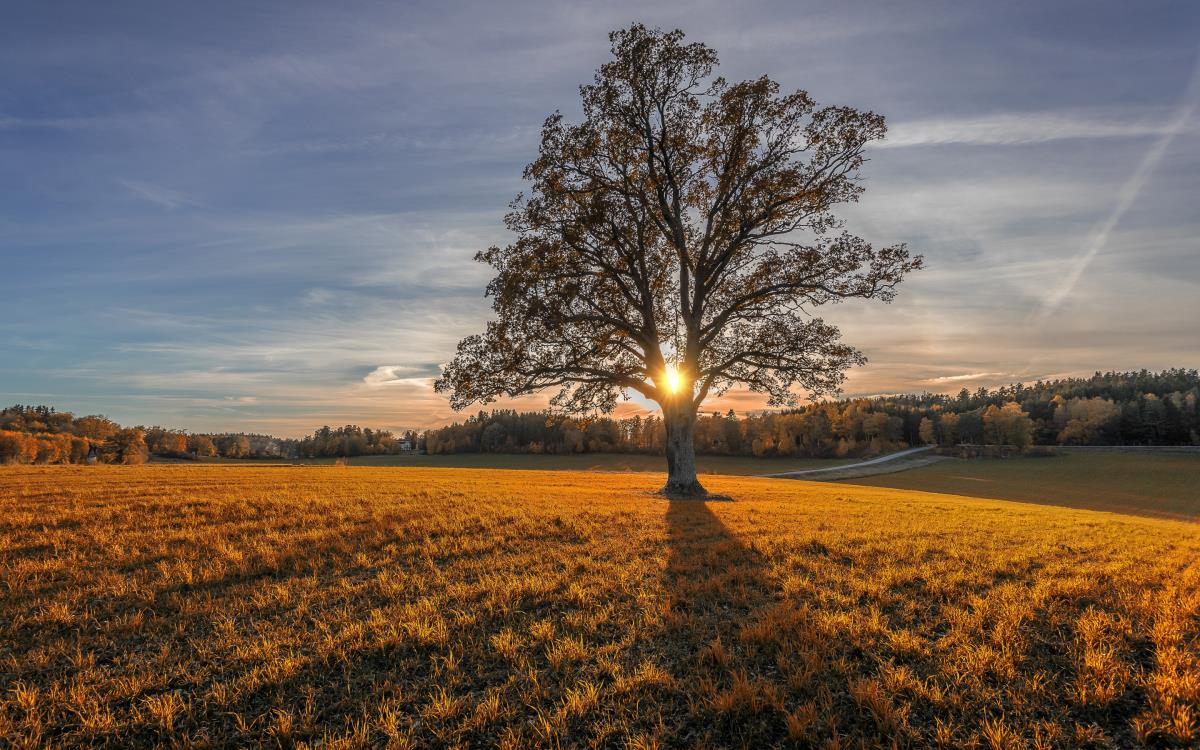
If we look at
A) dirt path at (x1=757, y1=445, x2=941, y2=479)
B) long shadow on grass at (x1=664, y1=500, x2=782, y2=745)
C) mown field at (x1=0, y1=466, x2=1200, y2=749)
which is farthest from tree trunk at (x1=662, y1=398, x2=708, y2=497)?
dirt path at (x1=757, y1=445, x2=941, y2=479)

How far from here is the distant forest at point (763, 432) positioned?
306 feet

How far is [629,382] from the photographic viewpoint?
2184 cm

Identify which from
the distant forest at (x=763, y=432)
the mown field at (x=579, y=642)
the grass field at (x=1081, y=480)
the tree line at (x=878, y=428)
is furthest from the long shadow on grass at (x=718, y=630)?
the tree line at (x=878, y=428)

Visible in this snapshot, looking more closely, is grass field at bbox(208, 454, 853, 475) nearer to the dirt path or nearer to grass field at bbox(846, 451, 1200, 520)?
the dirt path

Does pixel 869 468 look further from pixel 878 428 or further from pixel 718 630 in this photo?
pixel 718 630

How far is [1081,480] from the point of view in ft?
201

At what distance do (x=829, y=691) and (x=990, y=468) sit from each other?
92026 mm

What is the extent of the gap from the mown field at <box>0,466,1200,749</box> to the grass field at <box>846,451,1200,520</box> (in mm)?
48406

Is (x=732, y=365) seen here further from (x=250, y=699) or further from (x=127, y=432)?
(x=127, y=432)

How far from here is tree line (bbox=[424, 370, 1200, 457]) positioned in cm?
9944

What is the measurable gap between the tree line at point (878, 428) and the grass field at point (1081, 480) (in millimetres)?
18483

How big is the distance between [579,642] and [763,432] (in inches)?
4500

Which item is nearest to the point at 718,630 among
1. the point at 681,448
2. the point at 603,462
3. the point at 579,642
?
the point at 579,642

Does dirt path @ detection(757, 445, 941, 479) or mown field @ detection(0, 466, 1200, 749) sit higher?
mown field @ detection(0, 466, 1200, 749)
